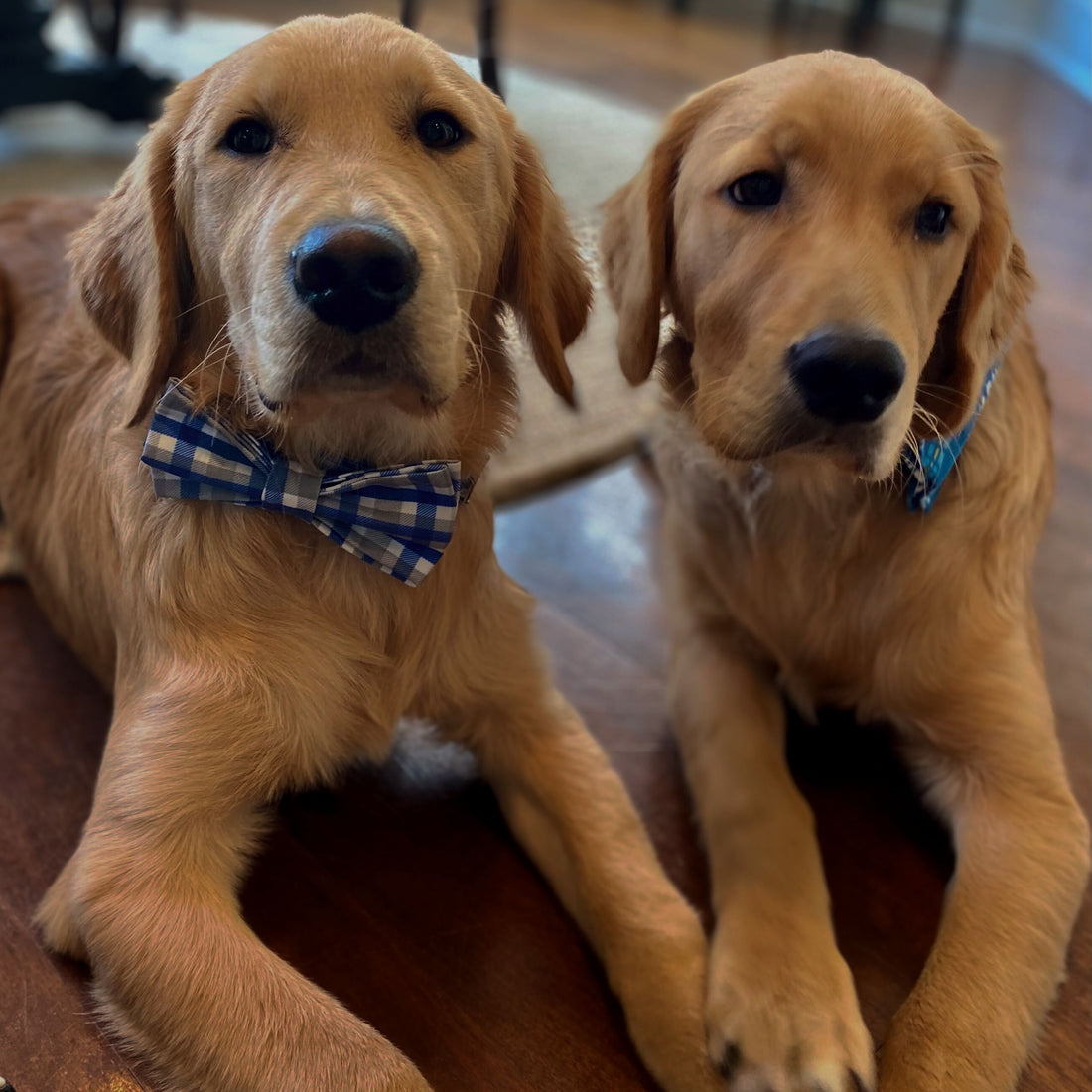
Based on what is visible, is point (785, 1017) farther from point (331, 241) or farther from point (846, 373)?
point (331, 241)

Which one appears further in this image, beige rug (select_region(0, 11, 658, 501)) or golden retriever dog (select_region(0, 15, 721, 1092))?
beige rug (select_region(0, 11, 658, 501))

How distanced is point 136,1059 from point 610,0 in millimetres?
8375

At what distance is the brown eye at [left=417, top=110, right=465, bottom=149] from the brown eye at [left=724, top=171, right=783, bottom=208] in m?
0.38

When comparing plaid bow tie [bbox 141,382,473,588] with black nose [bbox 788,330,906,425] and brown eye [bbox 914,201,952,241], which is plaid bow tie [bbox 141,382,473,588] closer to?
black nose [bbox 788,330,906,425]

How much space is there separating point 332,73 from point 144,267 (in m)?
0.36

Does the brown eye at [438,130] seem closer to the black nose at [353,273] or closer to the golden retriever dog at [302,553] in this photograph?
the golden retriever dog at [302,553]

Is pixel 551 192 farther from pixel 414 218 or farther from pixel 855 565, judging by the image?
pixel 855 565

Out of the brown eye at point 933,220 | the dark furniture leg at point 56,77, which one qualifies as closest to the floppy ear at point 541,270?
the brown eye at point 933,220

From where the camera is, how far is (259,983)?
1337 millimetres

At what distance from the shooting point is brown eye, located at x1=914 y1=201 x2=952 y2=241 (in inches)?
60.5

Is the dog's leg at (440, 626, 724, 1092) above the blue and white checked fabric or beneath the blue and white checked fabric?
Result: beneath

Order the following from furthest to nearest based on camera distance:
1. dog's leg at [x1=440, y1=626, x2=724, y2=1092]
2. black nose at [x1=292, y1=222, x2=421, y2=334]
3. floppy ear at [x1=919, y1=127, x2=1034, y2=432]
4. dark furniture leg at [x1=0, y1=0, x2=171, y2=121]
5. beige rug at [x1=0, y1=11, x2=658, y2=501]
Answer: dark furniture leg at [x1=0, y1=0, x2=171, y2=121], beige rug at [x1=0, y1=11, x2=658, y2=501], floppy ear at [x1=919, y1=127, x2=1034, y2=432], dog's leg at [x1=440, y1=626, x2=724, y2=1092], black nose at [x1=292, y1=222, x2=421, y2=334]

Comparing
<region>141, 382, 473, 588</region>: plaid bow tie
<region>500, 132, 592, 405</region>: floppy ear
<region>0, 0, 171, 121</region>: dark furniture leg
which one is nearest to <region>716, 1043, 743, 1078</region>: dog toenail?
<region>141, 382, 473, 588</region>: plaid bow tie

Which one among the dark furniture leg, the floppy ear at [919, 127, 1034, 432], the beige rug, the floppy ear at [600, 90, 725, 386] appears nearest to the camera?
the floppy ear at [919, 127, 1034, 432]
